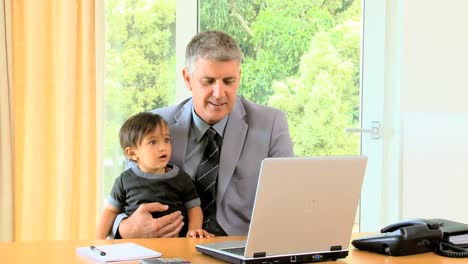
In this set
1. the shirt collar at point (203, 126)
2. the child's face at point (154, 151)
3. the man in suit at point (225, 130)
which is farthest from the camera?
the shirt collar at point (203, 126)

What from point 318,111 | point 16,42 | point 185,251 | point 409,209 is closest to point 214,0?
point 318,111

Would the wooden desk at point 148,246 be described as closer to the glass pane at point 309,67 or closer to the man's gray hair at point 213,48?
the man's gray hair at point 213,48

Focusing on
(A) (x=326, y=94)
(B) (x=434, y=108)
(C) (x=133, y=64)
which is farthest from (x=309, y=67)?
(C) (x=133, y=64)

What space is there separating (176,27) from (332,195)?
1960 mm

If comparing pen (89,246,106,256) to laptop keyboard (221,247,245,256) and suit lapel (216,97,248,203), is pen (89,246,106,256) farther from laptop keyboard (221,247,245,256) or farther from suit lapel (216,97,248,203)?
suit lapel (216,97,248,203)

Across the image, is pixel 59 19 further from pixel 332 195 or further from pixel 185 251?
pixel 332 195

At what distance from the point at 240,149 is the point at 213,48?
44 cm

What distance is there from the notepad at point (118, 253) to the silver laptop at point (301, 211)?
18 centimetres

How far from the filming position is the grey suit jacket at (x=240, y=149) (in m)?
2.91

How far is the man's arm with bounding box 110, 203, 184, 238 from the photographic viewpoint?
2668mm

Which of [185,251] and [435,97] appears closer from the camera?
[185,251]

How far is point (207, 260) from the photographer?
207 centimetres

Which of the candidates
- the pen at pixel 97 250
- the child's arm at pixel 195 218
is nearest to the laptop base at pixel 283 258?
the pen at pixel 97 250

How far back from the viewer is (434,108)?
13.0 feet
